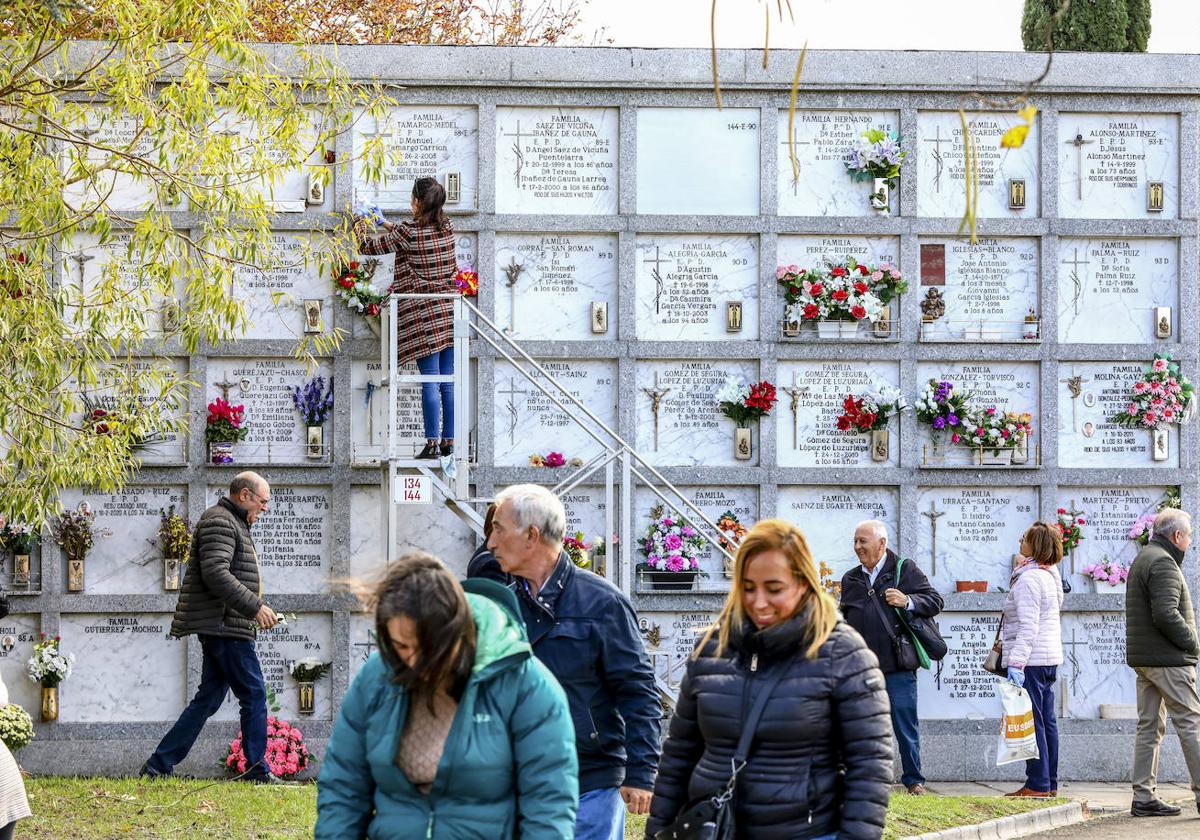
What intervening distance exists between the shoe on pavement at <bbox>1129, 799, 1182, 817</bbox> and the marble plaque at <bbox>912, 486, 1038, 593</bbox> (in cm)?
193

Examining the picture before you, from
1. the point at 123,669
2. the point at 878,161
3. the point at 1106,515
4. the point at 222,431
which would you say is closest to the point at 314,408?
the point at 222,431

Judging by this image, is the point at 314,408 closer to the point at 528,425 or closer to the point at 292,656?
the point at 528,425

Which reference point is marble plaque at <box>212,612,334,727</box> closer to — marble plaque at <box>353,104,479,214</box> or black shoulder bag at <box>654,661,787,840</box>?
marble plaque at <box>353,104,479,214</box>

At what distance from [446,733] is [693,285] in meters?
7.24

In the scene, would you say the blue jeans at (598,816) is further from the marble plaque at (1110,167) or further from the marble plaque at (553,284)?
the marble plaque at (1110,167)

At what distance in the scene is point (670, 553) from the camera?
10.1 meters

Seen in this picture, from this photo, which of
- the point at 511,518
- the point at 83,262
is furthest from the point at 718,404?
the point at 511,518

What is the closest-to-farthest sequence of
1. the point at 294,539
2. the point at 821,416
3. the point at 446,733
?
the point at 446,733 → the point at 294,539 → the point at 821,416

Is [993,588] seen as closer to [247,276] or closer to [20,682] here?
[247,276]

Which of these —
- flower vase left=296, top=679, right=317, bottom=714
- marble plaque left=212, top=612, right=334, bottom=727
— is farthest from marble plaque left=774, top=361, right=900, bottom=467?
flower vase left=296, top=679, right=317, bottom=714

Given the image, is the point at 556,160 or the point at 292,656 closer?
the point at 292,656

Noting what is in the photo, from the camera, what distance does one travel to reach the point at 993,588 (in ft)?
34.6

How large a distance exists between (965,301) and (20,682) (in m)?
6.62

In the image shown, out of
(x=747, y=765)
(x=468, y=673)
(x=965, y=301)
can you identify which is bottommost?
(x=747, y=765)
